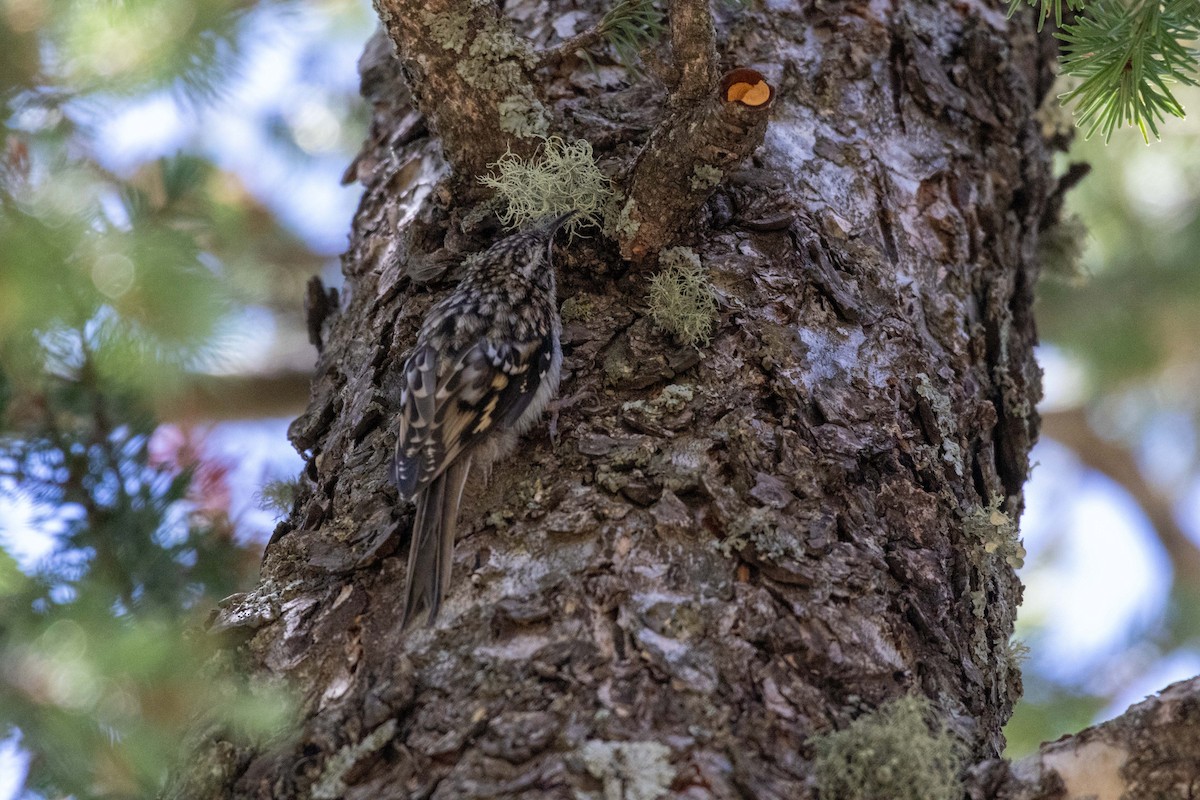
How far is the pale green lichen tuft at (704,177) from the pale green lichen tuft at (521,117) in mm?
378

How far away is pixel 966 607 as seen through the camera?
210cm

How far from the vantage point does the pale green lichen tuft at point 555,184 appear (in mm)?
2330

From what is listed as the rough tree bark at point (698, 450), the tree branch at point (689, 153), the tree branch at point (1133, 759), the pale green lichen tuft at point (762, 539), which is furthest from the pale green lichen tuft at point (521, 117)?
the tree branch at point (1133, 759)

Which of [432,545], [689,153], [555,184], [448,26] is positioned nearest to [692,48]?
[689,153]

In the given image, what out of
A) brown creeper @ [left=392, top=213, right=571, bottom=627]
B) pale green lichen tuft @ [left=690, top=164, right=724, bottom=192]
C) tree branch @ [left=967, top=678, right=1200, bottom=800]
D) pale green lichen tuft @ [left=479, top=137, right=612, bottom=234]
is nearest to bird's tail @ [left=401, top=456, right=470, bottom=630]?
brown creeper @ [left=392, top=213, right=571, bottom=627]

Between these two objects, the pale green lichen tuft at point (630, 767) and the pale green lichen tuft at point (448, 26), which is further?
the pale green lichen tuft at point (448, 26)

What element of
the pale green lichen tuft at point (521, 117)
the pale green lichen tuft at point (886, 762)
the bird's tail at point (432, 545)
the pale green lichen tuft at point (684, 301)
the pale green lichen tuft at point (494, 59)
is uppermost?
the pale green lichen tuft at point (494, 59)

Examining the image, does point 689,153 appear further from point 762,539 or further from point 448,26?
point 762,539

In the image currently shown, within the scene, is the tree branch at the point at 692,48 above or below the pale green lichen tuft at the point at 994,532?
above

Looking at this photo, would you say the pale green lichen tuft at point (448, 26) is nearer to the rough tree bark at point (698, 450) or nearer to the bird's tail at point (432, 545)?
the rough tree bark at point (698, 450)

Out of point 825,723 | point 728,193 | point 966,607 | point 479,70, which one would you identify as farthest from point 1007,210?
point 825,723

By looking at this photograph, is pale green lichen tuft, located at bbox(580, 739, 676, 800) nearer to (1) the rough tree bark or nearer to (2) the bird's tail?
(1) the rough tree bark

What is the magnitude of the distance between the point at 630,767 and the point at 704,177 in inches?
43.9

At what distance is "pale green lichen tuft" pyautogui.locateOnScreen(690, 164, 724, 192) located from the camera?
2.17 metres
